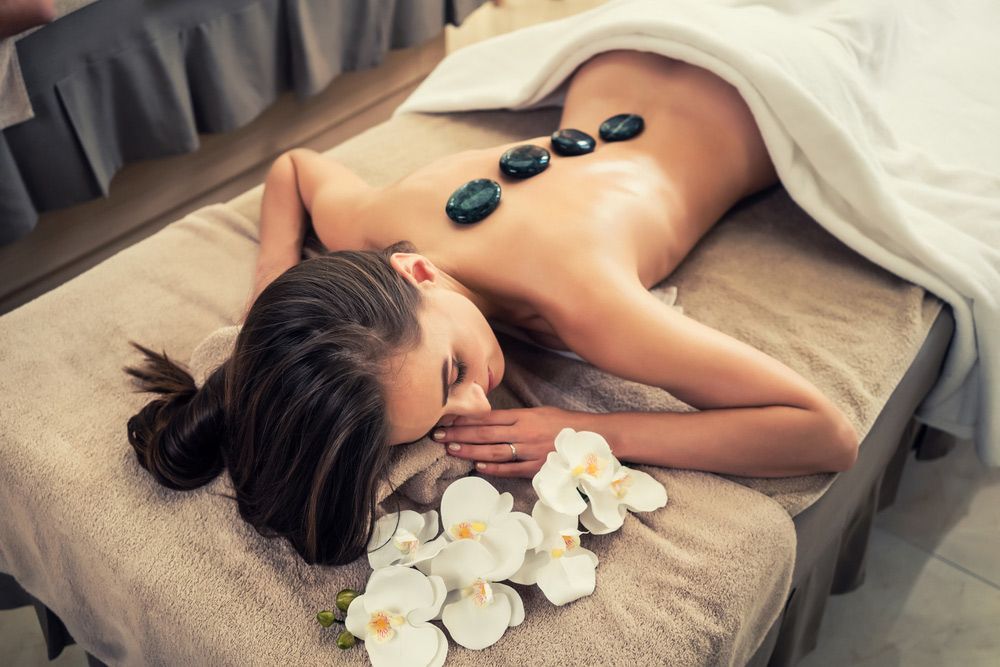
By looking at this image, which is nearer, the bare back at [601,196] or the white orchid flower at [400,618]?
the white orchid flower at [400,618]

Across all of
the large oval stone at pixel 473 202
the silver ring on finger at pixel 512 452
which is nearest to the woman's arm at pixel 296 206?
the large oval stone at pixel 473 202

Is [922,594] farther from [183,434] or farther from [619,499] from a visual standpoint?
[183,434]

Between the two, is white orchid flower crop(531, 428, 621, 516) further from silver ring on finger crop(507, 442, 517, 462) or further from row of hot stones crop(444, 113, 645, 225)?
row of hot stones crop(444, 113, 645, 225)

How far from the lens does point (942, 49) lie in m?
1.63

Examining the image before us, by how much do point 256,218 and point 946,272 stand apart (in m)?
1.06

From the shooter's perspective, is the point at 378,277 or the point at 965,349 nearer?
the point at 378,277

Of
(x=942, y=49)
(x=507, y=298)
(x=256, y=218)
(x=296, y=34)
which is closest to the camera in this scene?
(x=507, y=298)

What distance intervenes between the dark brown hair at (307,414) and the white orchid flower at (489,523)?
9cm

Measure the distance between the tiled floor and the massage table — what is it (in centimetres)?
11

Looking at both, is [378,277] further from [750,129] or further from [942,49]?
[942,49]

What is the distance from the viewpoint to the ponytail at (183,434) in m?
0.97

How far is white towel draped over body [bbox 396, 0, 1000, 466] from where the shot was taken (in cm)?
126

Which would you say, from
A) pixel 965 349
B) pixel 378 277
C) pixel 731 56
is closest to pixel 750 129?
pixel 731 56

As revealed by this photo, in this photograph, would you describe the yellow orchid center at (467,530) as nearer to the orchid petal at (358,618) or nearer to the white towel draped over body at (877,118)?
the orchid petal at (358,618)
